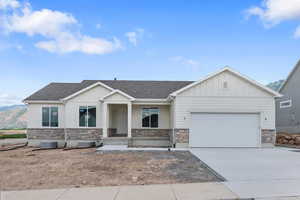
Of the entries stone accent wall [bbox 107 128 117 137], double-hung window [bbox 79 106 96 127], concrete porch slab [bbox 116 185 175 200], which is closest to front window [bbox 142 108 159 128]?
stone accent wall [bbox 107 128 117 137]

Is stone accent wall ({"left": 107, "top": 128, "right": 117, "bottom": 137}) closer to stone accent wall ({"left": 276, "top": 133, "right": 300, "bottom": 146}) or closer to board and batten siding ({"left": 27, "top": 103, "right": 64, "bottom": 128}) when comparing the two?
board and batten siding ({"left": 27, "top": 103, "right": 64, "bottom": 128})

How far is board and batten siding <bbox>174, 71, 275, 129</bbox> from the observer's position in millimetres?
14383

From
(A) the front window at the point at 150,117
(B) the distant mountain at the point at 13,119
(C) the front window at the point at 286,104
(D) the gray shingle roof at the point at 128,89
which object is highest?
(D) the gray shingle roof at the point at 128,89

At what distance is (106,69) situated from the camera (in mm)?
28375

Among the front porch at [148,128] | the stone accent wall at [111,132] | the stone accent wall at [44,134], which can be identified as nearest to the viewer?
the stone accent wall at [111,132]

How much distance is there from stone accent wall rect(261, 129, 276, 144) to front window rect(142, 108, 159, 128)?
742 centimetres

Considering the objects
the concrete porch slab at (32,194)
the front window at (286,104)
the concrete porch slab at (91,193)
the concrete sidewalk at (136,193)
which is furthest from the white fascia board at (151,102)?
the front window at (286,104)

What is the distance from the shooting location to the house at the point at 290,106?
19.0m

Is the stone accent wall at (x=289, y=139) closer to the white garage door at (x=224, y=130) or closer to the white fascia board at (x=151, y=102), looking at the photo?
the white garage door at (x=224, y=130)

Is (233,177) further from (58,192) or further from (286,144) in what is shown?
(286,144)

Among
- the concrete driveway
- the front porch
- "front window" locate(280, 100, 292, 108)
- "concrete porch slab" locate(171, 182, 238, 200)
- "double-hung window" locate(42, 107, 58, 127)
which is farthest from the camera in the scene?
"front window" locate(280, 100, 292, 108)

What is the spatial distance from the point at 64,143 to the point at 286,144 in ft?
55.8

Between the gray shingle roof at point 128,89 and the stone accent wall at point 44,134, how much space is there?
237cm

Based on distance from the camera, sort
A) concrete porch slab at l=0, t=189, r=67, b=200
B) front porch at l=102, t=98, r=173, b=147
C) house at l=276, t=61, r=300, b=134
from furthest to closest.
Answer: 1. house at l=276, t=61, r=300, b=134
2. front porch at l=102, t=98, r=173, b=147
3. concrete porch slab at l=0, t=189, r=67, b=200
